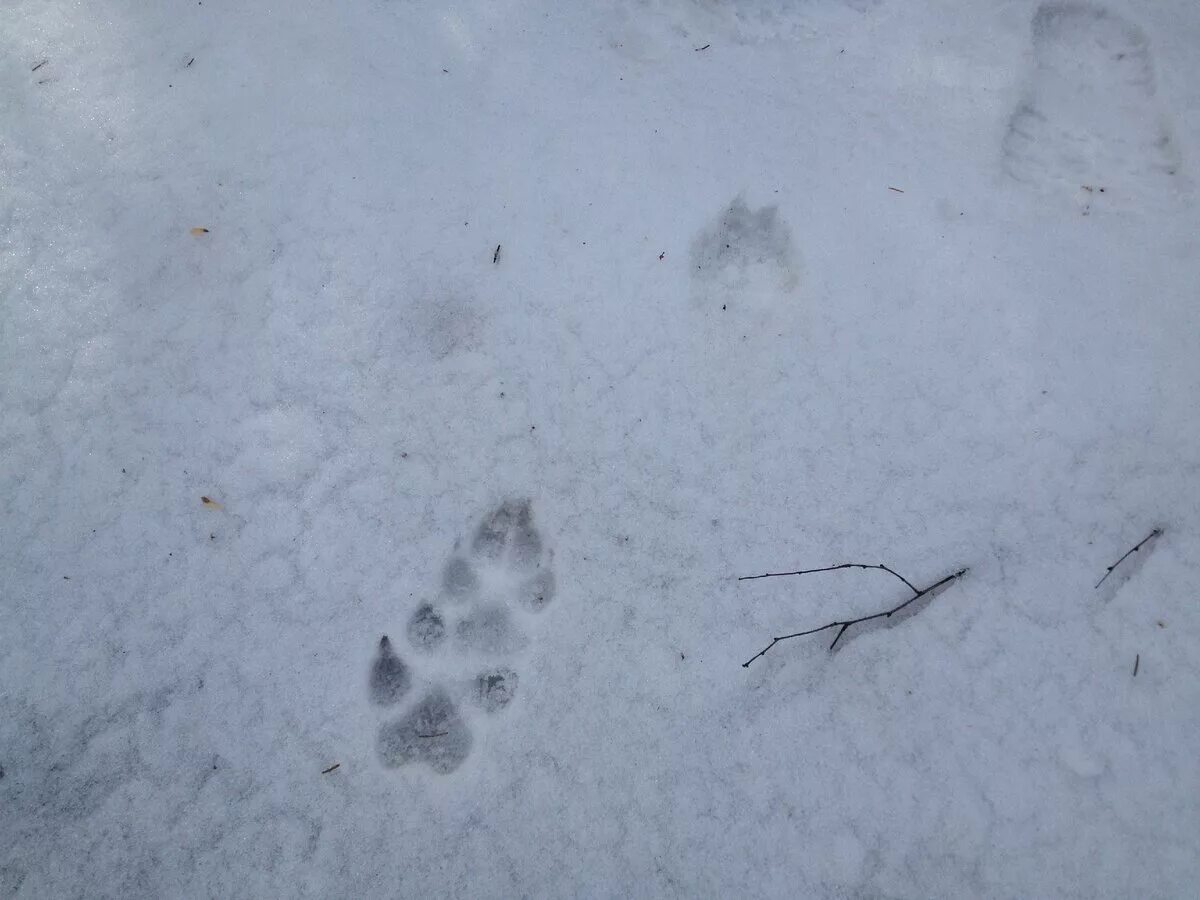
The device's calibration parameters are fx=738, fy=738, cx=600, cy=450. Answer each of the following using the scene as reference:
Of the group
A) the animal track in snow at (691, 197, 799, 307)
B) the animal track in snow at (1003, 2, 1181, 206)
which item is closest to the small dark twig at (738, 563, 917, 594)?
the animal track in snow at (691, 197, 799, 307)

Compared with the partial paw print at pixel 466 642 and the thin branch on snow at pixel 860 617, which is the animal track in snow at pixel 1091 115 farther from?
the partial paw print at pixel 466 642

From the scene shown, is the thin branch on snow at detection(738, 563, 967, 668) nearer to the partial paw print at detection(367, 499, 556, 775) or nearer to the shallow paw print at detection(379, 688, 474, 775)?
the partial paw print at detection(367, 499, 556, 775)

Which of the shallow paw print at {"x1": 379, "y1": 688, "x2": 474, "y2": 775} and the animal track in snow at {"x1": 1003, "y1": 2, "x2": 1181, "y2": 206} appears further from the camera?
the animal track in snow at {"x1": 1003, "y1": 2, "x2": 1181, "y2": 206}

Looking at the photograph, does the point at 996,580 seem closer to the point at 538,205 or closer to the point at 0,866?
the point at 538,205

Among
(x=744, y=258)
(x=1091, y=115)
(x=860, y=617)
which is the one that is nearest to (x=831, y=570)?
(x=860, y=617)

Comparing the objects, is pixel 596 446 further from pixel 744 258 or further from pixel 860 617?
pixel 860 617

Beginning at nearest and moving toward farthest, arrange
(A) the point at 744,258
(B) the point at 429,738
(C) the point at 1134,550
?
(B) the point at 429,738 → (C) the point at 1134,550 → (A) the point at 744,258
